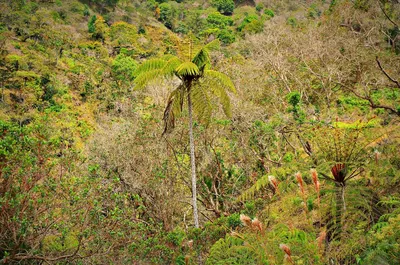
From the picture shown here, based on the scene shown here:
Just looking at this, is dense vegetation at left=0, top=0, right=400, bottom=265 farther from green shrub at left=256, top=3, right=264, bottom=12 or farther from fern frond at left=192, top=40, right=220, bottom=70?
green shrub at left=256, top=3, right=264, bottom=12

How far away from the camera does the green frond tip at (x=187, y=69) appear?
29.8 ft

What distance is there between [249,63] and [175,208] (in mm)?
12368

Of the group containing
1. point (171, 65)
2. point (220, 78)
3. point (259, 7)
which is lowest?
point (259, 7)

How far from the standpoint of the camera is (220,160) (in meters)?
12.5

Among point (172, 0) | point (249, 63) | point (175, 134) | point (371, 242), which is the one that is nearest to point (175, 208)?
point (175, 134)

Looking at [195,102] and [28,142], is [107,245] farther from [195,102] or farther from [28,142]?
[195,102]

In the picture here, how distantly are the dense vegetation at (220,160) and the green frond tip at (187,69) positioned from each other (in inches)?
2.4

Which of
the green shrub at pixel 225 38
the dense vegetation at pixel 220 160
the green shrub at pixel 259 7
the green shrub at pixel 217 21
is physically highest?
the dense vegetation at pixel 220 160

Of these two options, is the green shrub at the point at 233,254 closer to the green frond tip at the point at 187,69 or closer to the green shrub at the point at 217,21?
the green frond tip at the point at 187,69

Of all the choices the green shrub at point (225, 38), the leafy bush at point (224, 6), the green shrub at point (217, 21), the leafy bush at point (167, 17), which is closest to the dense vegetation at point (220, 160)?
the green shrub at point (225, 38)

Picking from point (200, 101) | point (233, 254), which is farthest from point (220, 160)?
point (233, 254)

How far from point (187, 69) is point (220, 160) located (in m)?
4.49

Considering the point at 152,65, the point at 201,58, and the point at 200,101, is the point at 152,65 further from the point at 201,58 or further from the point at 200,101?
the point at 200,101

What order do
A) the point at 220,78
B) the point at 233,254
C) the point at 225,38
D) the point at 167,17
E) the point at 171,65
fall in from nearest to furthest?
1. the point at 233,254
2. the point at 171,65
3. the point at 220,78
4. the point at 225,38
5. the point at 167,17
